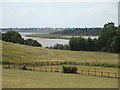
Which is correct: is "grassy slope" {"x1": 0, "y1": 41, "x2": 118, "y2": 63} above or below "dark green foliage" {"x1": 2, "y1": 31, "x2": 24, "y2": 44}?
below

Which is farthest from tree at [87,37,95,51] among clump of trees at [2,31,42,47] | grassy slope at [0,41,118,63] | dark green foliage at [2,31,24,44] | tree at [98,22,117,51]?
dark green foliage at [2,31,24,44]

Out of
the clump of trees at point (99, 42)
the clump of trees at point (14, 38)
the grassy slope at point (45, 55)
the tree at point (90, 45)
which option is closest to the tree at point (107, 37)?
the clump of trees at point (99, 42)

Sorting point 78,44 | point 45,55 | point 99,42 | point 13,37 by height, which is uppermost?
point 13,37

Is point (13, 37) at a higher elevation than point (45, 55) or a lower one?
higher

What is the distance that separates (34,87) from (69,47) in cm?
7633

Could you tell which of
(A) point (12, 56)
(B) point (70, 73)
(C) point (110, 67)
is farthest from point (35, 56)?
(B) point (70, 73)

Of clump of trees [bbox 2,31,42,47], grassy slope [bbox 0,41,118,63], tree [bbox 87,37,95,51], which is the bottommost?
grassy slope [bbox 0,41,118,63]

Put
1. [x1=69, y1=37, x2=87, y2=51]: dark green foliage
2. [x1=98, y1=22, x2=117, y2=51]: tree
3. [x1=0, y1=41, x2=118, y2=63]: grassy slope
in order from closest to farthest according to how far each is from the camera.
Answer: [x1=0, y1=41, x2=118, y2=63]: grassy slope, [x1=98, y1=22, x2=117, y2=51]: tree, [x1=69, y1=37, x2=87, y2=51]: dark green foliage

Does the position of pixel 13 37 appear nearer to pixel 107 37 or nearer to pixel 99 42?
pixel 99 42

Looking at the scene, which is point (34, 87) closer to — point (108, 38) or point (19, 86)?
point (19, 86)

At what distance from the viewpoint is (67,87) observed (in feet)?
89.9

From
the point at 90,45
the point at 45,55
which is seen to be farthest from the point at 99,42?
the point at 45,55

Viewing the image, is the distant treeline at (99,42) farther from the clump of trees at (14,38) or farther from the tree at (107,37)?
the clump of trees at (14,38)

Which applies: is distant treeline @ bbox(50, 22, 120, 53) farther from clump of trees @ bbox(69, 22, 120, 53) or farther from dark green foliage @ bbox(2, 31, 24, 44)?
dark green foliage @ bbox(2, 31, 24, 44)
